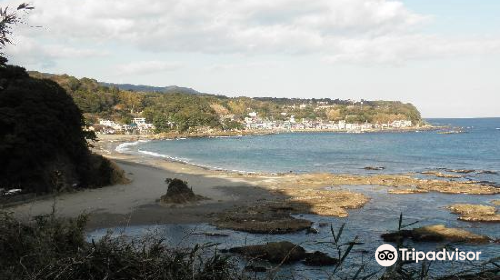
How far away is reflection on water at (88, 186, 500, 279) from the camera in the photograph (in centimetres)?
1969

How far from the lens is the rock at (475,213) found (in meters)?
26.6

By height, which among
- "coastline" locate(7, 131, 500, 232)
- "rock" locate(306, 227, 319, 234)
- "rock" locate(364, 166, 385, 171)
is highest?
"rock" locate(306, 227, 319, 234)

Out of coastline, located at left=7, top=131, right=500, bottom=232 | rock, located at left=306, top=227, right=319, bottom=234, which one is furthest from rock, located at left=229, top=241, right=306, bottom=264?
coastline, located at left=7, top=131, right=500, bottom=232

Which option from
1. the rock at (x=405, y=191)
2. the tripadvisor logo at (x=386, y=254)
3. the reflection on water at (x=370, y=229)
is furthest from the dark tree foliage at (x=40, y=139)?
the tripadvisor logo at (x=386, y=254)

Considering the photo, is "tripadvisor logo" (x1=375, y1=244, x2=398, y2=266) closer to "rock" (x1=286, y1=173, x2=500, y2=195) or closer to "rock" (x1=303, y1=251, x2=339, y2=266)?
"rock" (x1=303, y1=251, x2=339, y2=266)

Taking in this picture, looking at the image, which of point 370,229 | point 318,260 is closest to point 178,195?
point 370,229

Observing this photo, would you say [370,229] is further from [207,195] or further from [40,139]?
[40,139]

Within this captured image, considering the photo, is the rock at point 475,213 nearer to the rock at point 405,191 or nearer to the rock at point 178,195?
the rock at point 405,191

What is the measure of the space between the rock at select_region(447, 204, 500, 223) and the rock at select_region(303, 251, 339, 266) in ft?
41.9

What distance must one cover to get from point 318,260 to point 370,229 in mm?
7516

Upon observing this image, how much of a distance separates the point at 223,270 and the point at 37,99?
33545mm

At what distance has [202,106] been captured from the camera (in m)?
188

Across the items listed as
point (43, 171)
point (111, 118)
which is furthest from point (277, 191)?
point (111, 118)

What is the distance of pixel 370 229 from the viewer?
80.4 feet
